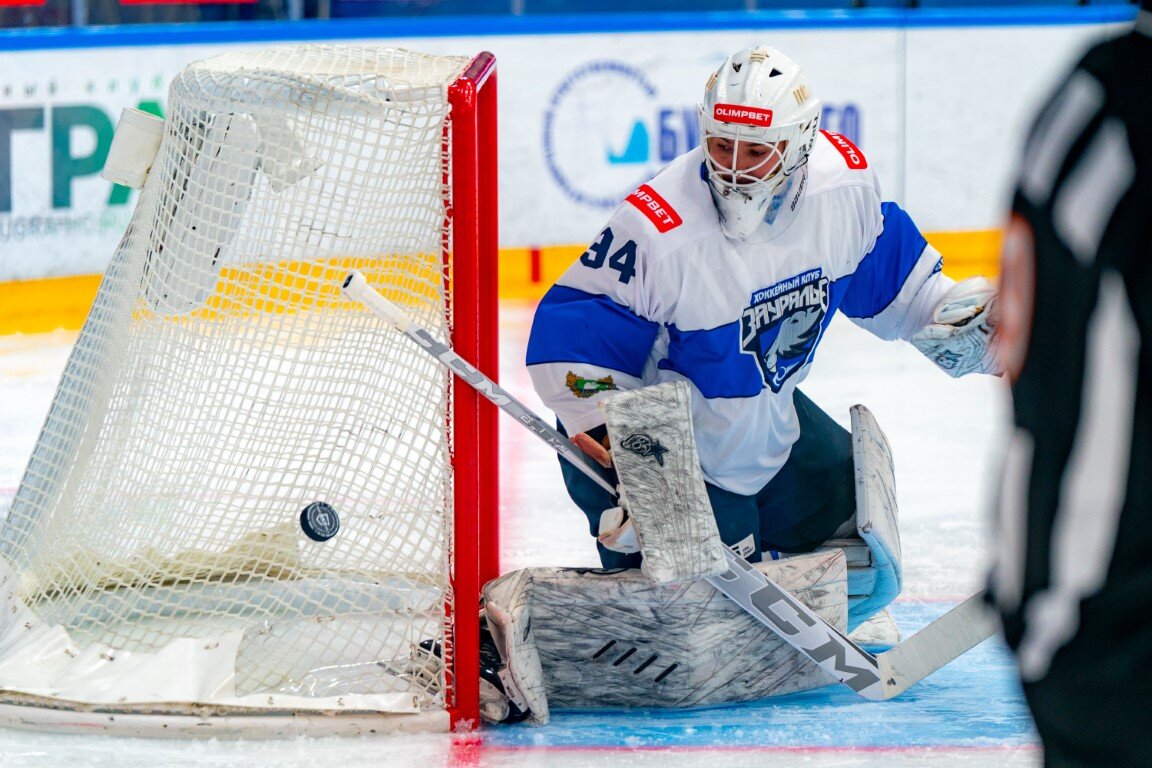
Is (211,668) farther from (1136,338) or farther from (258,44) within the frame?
(258,44)

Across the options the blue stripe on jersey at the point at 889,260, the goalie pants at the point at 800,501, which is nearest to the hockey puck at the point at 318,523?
A: the goalie pants at the point at 800,501

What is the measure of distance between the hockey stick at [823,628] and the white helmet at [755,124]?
1.47 feet

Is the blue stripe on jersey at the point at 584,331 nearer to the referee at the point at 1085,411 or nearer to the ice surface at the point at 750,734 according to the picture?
the ice surface at the point at 750,734

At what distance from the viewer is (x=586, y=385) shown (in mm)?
2209

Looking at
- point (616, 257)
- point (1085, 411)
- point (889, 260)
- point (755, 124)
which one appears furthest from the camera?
point (889, 260)

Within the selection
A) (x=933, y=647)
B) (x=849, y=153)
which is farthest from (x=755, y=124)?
(x=933, y=647)

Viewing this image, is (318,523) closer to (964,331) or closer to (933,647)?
(933,647)

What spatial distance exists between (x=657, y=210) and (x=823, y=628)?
26.9 inches

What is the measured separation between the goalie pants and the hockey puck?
1.69 ft

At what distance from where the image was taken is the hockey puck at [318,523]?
2.05 metres

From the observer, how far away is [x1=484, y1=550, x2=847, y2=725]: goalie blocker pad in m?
2.15

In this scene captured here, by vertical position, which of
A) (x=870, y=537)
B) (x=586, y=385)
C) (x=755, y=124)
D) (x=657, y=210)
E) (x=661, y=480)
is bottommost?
(x=870, y=537)

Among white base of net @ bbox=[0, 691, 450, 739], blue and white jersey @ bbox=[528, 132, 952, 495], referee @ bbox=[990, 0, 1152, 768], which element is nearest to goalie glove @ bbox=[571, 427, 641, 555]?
blue and white jersey @ bbox=[528, 132, 952, 495]

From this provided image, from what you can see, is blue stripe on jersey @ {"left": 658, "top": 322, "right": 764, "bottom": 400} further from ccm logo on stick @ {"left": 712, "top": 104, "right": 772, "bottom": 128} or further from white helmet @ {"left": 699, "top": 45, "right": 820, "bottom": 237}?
ccm logo on stick @ {"left": 712, "top": 104, "right": 772, "bottom": 128}
